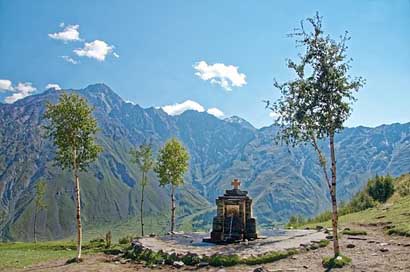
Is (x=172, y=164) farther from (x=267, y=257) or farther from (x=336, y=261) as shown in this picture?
(x=336, y=261)

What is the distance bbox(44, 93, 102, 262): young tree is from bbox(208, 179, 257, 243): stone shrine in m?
9.97

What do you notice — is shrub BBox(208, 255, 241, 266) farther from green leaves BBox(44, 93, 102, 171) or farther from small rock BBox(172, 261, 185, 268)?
green leaves BBox(44, 93, 102, 171)

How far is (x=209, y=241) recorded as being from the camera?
32.2 metres

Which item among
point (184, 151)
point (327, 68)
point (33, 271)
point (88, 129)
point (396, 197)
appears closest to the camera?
point (327, 68)

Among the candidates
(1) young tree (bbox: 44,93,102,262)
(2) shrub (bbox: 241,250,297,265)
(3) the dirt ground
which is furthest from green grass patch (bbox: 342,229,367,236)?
(1) young tree (bbox: 44,93,102,262)

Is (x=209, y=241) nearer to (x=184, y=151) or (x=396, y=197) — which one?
(x=184, y=151)

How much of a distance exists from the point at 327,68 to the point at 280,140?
6.11 meters

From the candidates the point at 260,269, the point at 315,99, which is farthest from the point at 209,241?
the point at 315,99

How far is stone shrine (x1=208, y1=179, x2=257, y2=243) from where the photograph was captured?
106ft

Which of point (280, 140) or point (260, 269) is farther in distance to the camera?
point (280, 140)

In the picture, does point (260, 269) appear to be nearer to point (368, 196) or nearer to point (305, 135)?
point (305, 135)

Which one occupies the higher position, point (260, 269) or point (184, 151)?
point (184, 151)

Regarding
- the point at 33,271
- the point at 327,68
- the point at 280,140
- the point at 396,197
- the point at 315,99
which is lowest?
the point at 33,271

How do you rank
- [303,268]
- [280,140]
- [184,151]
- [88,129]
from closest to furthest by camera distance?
[303,268], [280,140], [88,129], [184,151]
